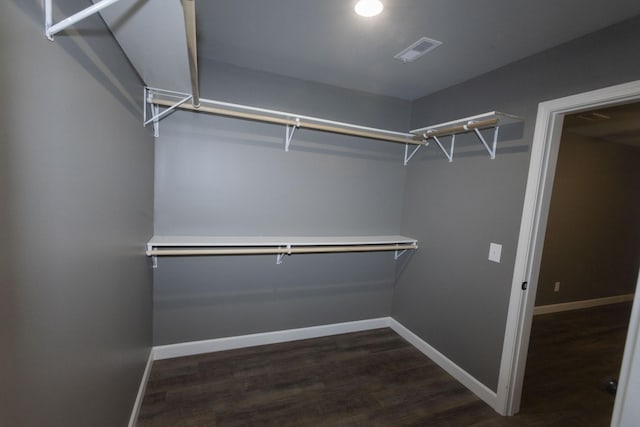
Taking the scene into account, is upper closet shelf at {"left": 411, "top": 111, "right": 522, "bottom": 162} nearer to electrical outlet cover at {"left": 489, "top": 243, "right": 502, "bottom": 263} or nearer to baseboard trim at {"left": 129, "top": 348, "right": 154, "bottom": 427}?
electrical outlet cover at {"left": 489, "top": 243, "right": 502, "bottom": 263}

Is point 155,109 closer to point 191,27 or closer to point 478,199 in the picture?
point 191,27

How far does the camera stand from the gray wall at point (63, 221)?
2.01 feet

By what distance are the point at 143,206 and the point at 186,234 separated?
49 centimetres

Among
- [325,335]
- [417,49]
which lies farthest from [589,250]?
[417,49]

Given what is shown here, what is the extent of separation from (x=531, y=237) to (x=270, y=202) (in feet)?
6.46

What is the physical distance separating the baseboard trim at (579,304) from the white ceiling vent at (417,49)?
3587 mm

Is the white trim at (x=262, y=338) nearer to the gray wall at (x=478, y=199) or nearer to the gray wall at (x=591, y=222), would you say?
the gray wall at (x=478, y=199)

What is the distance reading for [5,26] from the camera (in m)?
0.57

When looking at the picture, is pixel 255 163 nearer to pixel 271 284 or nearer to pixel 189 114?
pixel 189 114

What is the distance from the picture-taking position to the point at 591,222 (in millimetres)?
3795

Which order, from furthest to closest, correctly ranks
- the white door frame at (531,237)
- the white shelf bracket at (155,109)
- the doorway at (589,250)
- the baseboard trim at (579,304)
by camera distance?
the baseboard trim at (579,304) < the doorway at (589,250) < the white shelf bracket at (155,109) < the white door frame at (531,237)

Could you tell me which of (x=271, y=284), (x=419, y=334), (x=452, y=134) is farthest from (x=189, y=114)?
(x=419, y=334)

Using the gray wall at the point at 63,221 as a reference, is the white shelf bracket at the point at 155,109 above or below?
above

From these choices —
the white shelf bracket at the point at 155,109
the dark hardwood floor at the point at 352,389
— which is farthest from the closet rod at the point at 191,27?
the dark hardwood floor at the point at 352,389
